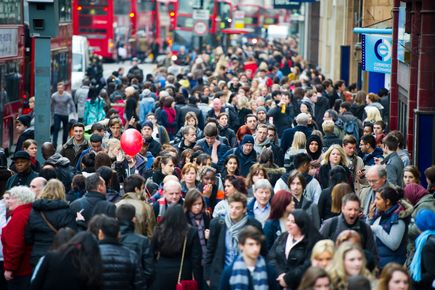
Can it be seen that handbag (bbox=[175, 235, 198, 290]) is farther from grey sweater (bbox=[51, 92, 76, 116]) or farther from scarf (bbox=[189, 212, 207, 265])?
grey sweater (bbox=[51, 92, 76, 116])

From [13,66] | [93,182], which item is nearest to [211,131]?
[93,182]

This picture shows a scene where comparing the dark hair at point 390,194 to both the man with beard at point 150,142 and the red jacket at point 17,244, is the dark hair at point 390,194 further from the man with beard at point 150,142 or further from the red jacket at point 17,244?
the man with beard at point 150,142

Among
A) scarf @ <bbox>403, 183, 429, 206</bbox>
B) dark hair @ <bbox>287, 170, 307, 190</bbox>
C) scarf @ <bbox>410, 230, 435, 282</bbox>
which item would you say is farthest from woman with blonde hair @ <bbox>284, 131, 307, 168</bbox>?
scarf @ <bbox>410, 230, 435, 282</bbox>

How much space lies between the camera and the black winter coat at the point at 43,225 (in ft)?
41.3

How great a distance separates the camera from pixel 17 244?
1262cm

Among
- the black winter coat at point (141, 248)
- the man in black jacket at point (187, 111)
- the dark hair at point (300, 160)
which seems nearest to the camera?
the black winter coat at point (141, 248)

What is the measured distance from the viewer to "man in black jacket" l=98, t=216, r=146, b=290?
10.9 meters

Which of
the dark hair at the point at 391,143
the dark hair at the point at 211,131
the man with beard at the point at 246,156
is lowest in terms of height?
the man with beard at the point at 246,156

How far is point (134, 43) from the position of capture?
83.1 m

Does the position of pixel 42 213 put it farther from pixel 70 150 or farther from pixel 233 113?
pixel 233 113

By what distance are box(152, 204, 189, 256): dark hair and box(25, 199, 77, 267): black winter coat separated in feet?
3.32

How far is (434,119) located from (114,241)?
384 inches

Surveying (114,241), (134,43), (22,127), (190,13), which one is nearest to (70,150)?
(22,127)

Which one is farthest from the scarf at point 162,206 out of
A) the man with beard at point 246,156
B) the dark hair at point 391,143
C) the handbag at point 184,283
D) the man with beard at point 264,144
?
the man with beard at point 264,144
